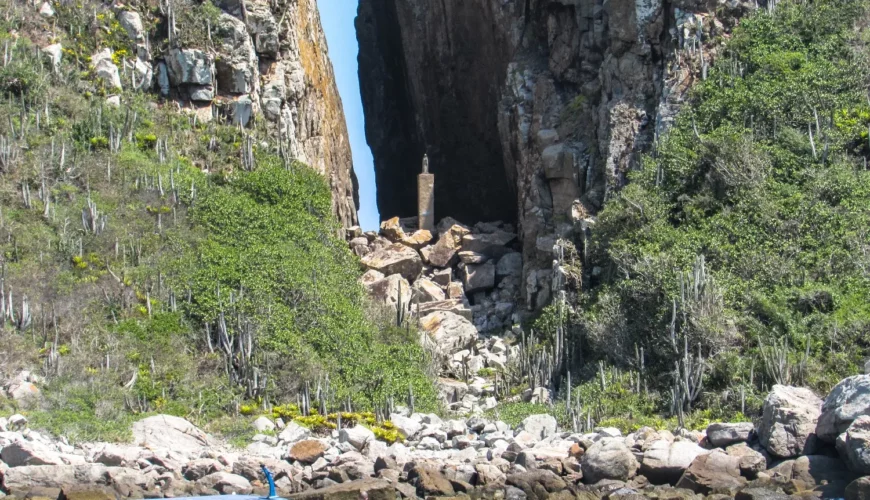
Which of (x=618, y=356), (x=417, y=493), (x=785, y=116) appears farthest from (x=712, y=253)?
(x=417, y=493)

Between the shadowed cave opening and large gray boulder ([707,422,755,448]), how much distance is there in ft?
76.5

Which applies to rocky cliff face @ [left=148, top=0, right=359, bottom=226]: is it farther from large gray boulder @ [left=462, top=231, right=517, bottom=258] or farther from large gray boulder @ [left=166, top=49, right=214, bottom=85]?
large gray boulder @ [left=462, top=231, right=517, bottom=258]

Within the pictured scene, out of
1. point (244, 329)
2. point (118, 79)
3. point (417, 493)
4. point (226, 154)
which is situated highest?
point (118, 79)

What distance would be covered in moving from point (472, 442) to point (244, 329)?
25.1 ft

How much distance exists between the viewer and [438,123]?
4747cm

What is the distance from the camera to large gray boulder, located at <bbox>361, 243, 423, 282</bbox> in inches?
1539

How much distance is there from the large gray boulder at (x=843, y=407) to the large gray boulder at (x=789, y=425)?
24 centimetres

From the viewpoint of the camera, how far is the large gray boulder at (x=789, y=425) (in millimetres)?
18500

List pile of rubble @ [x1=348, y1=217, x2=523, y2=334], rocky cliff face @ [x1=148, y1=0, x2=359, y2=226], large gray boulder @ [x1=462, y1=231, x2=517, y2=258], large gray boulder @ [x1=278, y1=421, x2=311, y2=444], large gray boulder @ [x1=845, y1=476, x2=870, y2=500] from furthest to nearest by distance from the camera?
large gray boulder @ [x1=462, y1=231, x2=517, y2=258], pile of rubble @ [x1=348, y1=217, x2=523, y2=334], rocky cliff face @ [x1=148, y1=0, x2=359, y2=226], large gray boulder @ [x1=278, y1=421, x2=311, y2=444], large gray boulder @ [x1=845, y1=476, x2=870, y2=500]

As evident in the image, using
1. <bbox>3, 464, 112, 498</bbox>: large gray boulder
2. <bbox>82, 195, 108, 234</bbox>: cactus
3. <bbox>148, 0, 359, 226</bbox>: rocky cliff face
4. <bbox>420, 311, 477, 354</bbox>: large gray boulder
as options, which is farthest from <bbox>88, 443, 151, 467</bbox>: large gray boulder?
<bbox>148, 0, 359, 226</bbox>: rocky cliff face

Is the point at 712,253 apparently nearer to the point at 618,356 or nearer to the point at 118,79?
the point at 618,356

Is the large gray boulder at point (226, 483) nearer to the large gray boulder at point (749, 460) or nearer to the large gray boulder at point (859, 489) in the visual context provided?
the large gray boulder at point (749, 460)

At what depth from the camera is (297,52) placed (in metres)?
39.4

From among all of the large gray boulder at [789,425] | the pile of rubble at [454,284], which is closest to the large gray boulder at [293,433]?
the pile of rubble at [454,284]
